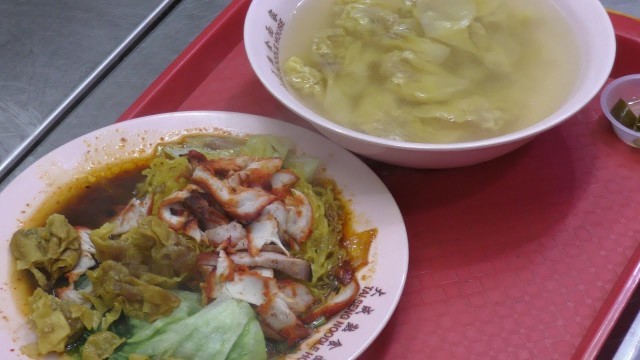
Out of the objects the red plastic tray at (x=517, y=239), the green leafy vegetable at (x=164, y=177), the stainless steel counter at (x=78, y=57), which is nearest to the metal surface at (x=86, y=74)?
the stainless steel counter at (x=78, y=57)

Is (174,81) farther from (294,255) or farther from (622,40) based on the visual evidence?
(622,40)

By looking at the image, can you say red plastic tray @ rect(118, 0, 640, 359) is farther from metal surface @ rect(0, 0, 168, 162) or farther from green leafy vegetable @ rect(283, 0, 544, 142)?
metal surface @ rect(0, 0, 168, 162)

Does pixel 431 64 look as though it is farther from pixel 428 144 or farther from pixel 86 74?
pixel 86 74

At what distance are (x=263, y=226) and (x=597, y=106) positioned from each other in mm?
1173

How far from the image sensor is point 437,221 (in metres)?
1.88

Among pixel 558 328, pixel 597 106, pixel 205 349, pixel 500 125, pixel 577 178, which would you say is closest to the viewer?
pixel 205 349

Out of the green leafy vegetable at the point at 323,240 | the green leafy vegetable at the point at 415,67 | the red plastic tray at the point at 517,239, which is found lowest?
the red plastic tray at the point at 517,239

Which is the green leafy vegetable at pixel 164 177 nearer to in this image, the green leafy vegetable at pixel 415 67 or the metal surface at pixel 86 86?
the green leafy vegetable at pixel 415 67

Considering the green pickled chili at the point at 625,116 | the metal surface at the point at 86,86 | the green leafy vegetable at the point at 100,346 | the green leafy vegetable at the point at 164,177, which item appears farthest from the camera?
the metal surface at the point at 86,86

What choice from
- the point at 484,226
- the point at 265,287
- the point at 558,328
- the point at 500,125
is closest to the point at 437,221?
the point at 484,226

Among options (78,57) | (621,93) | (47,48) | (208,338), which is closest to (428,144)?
(208,338)

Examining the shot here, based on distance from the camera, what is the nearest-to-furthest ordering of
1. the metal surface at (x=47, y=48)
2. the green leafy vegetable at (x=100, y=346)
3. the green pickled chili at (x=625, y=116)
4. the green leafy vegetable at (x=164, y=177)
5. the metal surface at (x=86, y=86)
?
the green leafy vegetable at (x=100, y=346) → the green leafy vegetable at (x=164, y=177) → the green pickled chili at (x=625, y=116) → the metal surface at (x=86, y=86) → the metal surface at (x=47, y=48)

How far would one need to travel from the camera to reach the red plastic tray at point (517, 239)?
1641 mm

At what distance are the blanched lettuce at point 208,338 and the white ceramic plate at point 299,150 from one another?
12cm
